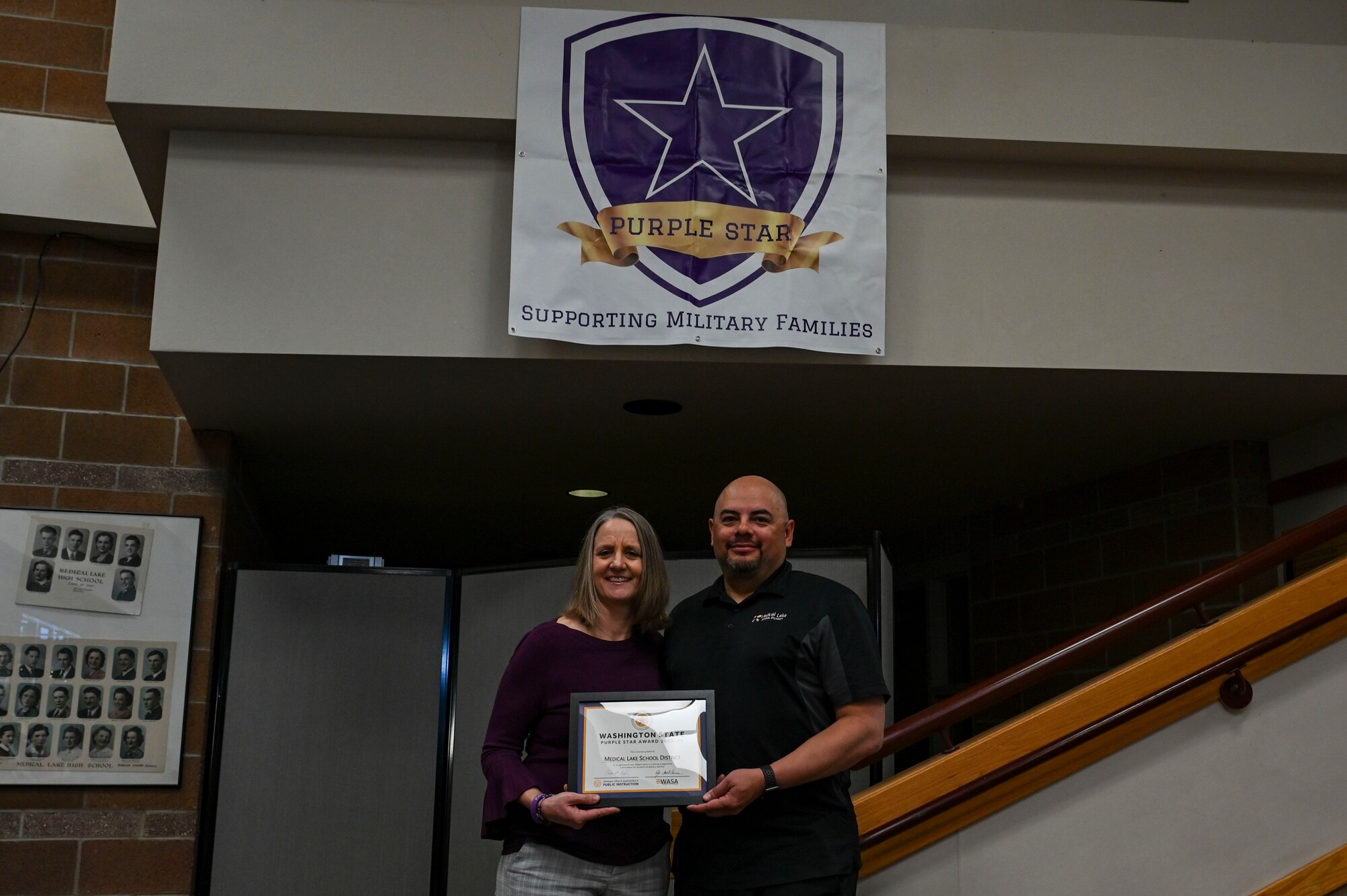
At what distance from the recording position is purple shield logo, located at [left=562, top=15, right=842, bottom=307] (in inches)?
150

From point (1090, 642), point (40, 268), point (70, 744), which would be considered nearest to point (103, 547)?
point (70, 744)

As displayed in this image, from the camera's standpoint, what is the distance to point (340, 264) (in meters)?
3.75

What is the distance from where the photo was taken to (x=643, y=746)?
7.54 ft

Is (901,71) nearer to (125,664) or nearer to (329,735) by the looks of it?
(329,735)

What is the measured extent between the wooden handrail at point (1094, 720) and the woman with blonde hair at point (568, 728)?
0.77 m

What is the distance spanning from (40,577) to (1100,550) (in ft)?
14.4

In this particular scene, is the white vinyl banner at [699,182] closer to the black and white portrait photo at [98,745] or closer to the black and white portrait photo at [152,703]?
Answer: the black and white portrait photo at [152,703]

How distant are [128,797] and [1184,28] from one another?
461 cm

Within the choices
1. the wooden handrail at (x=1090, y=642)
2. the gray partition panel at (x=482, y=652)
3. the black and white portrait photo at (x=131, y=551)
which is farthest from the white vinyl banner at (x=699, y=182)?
the black and white portrait photo at (x=131, y=551)

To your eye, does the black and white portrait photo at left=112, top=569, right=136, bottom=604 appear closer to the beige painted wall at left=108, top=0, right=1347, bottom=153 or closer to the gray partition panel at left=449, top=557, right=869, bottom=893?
the gray partition panel at left=449, top=557, right=869, bottom=893

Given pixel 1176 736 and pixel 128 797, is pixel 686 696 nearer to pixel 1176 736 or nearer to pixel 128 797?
pixel 1176 736

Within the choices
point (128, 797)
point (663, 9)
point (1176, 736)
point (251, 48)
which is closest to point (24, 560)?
point (128, 797)

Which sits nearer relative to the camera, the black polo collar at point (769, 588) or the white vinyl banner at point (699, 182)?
the black polo collar at point (769, 588)

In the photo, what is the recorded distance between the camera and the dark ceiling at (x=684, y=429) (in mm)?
3992
